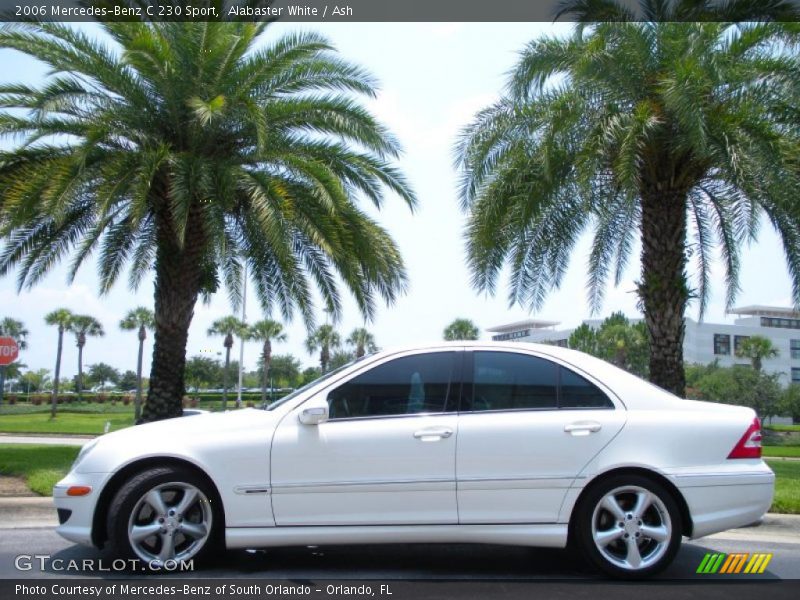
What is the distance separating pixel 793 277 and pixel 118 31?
37.1ft

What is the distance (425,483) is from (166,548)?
1.76 meters

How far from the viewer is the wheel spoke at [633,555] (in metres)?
5.18

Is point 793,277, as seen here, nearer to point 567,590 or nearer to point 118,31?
point 567,590

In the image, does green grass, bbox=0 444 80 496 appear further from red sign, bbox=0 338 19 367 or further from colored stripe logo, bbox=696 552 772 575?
colored stripe logo, bbox=696 552 772 575

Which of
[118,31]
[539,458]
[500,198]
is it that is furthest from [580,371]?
[118,31]

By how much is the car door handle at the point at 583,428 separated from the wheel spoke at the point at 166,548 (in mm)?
2749

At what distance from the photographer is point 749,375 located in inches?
2662

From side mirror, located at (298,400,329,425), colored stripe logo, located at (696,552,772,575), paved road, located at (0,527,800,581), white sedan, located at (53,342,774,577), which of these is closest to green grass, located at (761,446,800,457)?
colored stripe logo, located at (696,552,772,575)

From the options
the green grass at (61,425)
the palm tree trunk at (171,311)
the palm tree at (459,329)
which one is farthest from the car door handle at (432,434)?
the palm tree at (459,329)

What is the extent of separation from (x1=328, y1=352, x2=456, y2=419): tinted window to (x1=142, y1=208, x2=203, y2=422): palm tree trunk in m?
8.30

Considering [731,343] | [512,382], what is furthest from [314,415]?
[731,343]

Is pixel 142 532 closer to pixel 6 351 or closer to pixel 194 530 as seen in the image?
pixel 194 530

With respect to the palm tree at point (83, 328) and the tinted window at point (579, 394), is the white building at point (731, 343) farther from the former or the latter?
the tinted window at point (579, 394)

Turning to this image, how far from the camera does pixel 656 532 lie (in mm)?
5195
